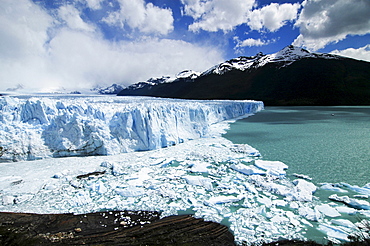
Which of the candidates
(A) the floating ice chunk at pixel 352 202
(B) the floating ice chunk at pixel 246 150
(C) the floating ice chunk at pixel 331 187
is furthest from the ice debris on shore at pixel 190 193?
(B) the floating ice chunk at pixel 246 150

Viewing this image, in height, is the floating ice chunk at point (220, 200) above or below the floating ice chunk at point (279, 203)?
Result: above

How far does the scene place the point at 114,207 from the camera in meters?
3.95

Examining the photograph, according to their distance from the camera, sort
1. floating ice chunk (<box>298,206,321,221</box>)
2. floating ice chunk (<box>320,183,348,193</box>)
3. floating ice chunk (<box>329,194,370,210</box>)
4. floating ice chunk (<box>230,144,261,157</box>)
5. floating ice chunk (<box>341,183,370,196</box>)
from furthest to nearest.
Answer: floating ice chunk (<box>230,144,261,157</box>)
floating ice chunk (<box>320,183,348,193</box>)
floating ice chunk (<box>341,183,370,196</box>)
floating ice chunk (<box>329,194,370,210</box>)
floating ice chunk (<box>298,206,321,221</box>)

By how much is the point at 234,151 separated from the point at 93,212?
Result: 5.49 m

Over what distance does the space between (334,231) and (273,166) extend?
2.86m

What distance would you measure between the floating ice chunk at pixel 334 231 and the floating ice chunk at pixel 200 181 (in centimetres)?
220

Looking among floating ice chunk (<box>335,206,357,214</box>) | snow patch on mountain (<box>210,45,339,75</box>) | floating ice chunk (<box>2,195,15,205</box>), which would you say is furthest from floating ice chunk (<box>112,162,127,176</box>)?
snow patch on mountain (<box>210,45,339,75</box>)

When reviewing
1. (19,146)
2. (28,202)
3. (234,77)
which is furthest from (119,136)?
(234,77)

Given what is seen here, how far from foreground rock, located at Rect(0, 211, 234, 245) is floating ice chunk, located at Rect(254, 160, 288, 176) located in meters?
2.94

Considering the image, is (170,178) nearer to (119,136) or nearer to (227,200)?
(227,200)

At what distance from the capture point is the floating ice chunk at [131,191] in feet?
14.5

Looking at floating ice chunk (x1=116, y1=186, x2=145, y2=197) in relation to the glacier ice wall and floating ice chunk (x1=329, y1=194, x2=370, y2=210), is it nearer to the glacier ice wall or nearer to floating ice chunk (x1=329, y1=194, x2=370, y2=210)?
the glacier ice wall

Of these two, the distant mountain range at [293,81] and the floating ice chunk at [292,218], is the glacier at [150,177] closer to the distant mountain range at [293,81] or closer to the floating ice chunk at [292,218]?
the floating ice chunk at [292,218]

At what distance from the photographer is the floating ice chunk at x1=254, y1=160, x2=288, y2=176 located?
5.50 m
